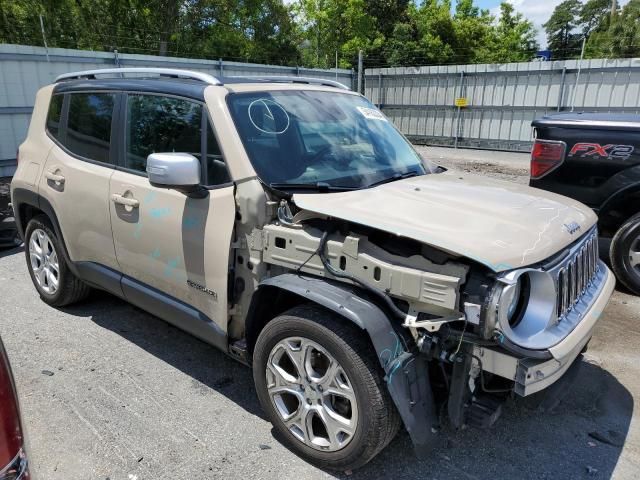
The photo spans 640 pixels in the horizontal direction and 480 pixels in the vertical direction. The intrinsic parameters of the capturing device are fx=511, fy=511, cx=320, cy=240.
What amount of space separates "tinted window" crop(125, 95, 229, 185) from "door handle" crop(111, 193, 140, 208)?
0.22 m

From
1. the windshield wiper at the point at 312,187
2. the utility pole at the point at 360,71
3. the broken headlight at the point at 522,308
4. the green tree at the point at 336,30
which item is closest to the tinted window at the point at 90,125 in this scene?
the windshield wiper at the point at 312,187

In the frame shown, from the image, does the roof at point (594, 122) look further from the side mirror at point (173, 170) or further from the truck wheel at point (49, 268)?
the truck wheel at point (49, 268)

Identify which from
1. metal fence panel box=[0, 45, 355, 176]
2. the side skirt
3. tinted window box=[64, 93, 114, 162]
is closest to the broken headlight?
the side skirt

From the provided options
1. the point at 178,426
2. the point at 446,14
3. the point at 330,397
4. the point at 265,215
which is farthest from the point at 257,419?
the point at 446,14

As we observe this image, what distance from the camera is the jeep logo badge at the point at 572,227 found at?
2.66 m

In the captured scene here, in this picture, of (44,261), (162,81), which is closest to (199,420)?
(162,81)

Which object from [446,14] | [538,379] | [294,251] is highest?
[446,14]

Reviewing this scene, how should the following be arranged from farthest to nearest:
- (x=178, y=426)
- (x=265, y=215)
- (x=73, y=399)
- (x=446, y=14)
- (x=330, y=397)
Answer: (x=446, y=14) → (x=73, y=399) → (x=178, y=426) → (x=265, y=215) → (x=330, y=397)

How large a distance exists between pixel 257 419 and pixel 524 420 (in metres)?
1.63

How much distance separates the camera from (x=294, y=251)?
2660mm

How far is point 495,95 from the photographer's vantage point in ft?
52.7

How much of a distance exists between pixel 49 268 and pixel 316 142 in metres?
2.86

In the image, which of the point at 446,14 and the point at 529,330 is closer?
the point at 529,330

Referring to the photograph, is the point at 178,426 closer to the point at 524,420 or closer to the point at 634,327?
Result: the point at 524,420
